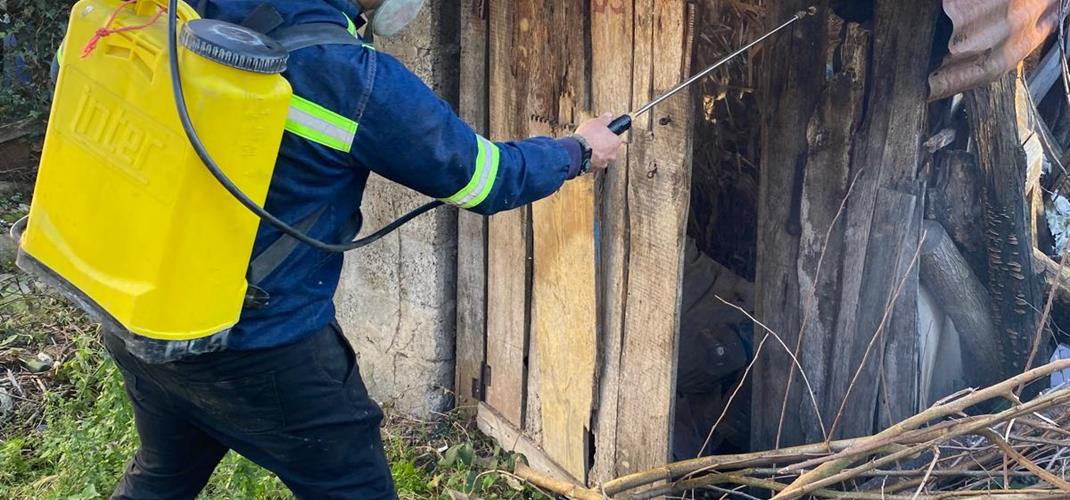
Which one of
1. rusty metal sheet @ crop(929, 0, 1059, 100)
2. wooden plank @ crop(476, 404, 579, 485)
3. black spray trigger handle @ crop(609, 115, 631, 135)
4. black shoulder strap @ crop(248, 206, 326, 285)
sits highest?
rusty metal sheet @ crop(929, 0, 1059, 100)

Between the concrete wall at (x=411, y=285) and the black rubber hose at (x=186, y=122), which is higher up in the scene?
the black rubber hose at (x=186, y=122)

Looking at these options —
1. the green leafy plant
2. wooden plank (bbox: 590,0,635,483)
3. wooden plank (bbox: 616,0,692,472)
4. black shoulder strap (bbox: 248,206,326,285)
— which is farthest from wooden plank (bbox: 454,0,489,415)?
the green leafy plant

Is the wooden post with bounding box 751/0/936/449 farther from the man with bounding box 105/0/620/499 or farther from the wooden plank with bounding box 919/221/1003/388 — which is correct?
the man with bounding box 105/0/620/499

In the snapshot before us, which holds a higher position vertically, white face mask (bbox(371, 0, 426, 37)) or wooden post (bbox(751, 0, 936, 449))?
white face mask (bbox(371, 0, 426, 37))

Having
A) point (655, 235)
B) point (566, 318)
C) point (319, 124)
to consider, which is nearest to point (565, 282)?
point (566, 318)

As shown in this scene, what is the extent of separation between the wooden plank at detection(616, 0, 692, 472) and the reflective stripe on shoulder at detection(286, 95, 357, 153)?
0.98m

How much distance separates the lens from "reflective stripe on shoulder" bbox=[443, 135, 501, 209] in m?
2.11

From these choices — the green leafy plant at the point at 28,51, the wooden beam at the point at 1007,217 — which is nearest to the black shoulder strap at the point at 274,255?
the wooden beam at the point at 1007,217

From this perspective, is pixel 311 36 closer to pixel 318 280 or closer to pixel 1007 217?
pixel 318 280

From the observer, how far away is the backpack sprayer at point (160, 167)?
5.99 ft

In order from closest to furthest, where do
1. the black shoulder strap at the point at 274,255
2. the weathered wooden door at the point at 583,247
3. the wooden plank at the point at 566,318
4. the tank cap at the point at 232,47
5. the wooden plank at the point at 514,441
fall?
the tank cap at the point at 232,47
the black shoulder strap at the point at 274,255
the weathered wooden door at the point at 583,247
the wooden plank at the point at 566,318
the wooden plank at the point at 514,441

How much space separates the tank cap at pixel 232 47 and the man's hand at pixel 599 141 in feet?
2.69

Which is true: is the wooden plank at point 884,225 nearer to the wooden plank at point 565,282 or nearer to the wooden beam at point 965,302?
the wooden beam at point 965,302

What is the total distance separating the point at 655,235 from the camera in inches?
108
